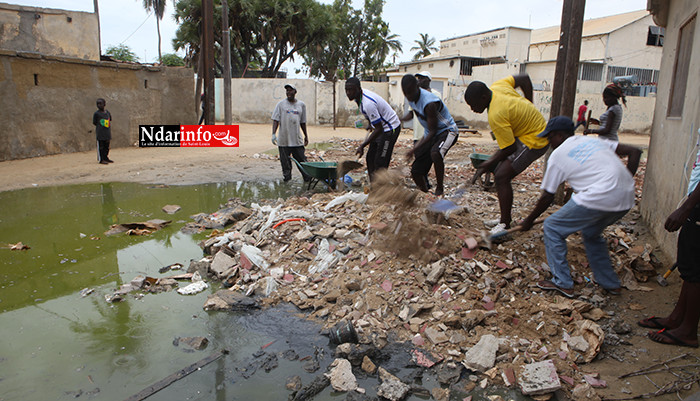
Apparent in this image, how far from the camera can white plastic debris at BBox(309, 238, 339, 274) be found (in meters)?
4.18

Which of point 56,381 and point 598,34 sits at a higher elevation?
point 598,34

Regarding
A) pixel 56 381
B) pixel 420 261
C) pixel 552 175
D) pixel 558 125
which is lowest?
pixel 56 381

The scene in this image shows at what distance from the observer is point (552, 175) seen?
10.8ft

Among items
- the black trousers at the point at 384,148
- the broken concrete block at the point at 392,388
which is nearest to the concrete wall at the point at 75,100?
the black trousers at the point at 384,148

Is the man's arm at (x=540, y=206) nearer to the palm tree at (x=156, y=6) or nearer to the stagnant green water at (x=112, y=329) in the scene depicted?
the stagnant green water at (x=112, y=329)

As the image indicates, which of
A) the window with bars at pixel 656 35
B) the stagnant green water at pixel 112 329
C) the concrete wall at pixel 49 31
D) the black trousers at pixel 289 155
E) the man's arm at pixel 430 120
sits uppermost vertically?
the concrete wall at pixel 49 31

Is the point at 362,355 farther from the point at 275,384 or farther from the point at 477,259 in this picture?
the point at 477,259

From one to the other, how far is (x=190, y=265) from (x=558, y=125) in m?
3.70

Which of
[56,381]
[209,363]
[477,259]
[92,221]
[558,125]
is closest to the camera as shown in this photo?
[56,381]

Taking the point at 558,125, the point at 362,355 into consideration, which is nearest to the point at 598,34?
the point at 558,125

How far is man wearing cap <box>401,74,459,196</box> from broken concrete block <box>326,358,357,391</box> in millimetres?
3051

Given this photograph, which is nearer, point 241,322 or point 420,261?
point 241,322

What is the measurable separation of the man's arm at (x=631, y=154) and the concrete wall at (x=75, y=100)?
11586 mm

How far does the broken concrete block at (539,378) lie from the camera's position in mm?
2600
